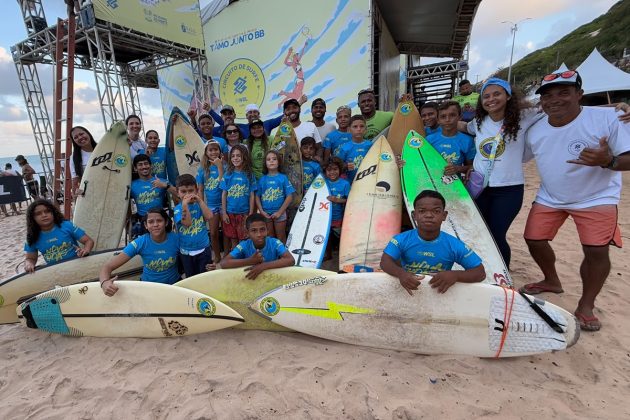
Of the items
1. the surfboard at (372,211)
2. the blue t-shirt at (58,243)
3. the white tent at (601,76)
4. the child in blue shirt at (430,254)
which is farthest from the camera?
the white tent at (601,76)

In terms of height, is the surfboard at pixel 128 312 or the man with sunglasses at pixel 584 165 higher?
the man with sunglasses at pixel 584 165

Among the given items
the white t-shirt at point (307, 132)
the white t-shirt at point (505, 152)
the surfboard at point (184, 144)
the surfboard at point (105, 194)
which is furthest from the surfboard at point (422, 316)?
the surfboard at point (184, 144)

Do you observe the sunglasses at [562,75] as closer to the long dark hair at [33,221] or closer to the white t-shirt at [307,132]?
the white t-shirt at [307,132]

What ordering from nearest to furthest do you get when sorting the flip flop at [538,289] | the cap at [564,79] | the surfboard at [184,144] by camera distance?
the cap at [564,79] → the flip flop at [538,289] → the surfboard at [184,144]

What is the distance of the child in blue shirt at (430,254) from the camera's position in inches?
77.4

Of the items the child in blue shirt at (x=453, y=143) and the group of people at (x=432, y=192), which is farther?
the child in blue shirt at (x=453, y=143)

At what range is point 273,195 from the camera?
3.43 m

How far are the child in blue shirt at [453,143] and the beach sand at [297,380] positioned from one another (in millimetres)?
1542

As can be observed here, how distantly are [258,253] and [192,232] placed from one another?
0.76m

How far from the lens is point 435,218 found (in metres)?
2.00

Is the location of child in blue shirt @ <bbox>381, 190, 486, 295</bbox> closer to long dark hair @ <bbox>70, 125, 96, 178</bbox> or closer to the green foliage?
long dark hair @ <bbox>70, 125, 96, 178</bbox>

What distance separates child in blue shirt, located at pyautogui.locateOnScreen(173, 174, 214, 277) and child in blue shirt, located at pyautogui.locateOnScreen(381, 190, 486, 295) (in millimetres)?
1704

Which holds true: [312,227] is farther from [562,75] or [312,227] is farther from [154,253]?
[562,75]

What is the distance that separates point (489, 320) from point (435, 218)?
737 millimetres
